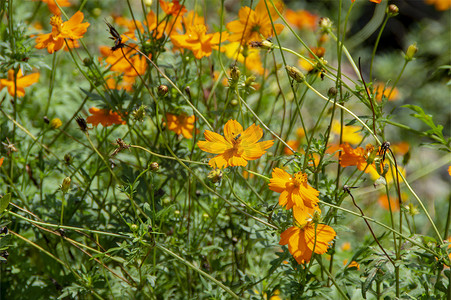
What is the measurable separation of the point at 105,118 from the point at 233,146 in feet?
1.24

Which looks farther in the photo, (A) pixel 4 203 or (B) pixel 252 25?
(B) pixel 252 25

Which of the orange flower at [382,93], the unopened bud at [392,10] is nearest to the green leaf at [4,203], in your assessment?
A: the orange flower at [382,93]

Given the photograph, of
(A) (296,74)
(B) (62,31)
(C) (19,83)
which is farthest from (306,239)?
(C) (19,83)

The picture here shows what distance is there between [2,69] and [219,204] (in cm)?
58

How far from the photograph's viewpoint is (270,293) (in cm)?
106

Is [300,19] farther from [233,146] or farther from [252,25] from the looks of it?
[233,146]

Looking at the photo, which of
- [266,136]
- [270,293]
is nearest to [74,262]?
Result: [270,293]

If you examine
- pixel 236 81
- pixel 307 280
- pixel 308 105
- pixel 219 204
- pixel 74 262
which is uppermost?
pixel 308 105

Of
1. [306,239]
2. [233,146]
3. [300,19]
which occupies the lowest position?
[306,239]

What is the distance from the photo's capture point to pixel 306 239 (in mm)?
875

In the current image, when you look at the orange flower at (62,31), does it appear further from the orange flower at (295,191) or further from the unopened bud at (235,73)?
the orange flower at (295,191)

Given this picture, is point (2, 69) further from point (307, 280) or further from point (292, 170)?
point (307, 280)

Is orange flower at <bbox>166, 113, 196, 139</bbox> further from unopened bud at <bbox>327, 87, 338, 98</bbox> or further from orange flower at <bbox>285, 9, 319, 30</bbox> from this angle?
orange flower at <bbox>285, 9, 319, 30</bbox>

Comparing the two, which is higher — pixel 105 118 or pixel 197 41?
pixel 197 41
